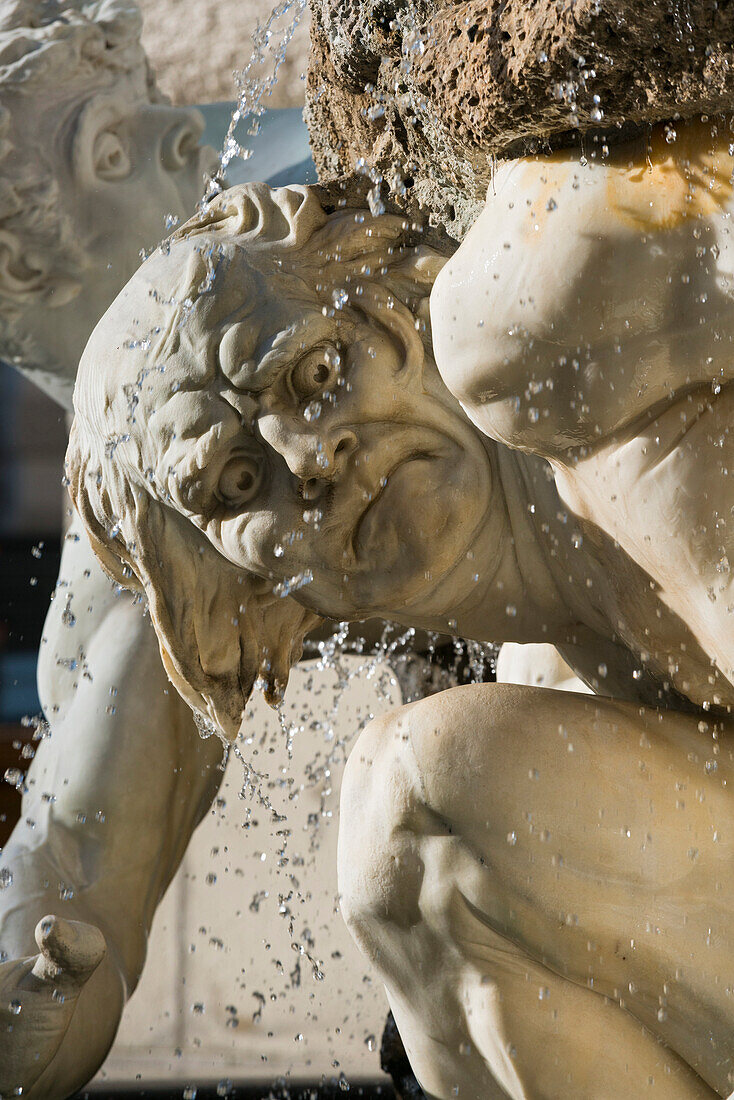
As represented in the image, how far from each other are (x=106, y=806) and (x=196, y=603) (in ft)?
2.01

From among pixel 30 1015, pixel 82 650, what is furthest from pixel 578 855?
pixel 82 650

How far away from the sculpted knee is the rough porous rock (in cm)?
40

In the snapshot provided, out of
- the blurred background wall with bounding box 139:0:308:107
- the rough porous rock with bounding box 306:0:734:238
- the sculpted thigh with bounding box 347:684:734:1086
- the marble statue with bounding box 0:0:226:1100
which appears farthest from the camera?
the blurred background wall with bounding box 139:0:308:107

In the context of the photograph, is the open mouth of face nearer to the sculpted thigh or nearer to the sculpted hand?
the sculpted thigh

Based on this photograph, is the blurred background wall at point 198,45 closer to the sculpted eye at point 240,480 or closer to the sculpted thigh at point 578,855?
the sculpted eye at point 240,480

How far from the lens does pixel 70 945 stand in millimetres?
1325

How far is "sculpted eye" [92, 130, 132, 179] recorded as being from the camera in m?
2.11

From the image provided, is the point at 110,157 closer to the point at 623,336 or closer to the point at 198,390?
the point at 198,390

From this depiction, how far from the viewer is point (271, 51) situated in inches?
97.6

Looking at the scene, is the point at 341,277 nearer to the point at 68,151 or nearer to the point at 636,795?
the point at 636,795

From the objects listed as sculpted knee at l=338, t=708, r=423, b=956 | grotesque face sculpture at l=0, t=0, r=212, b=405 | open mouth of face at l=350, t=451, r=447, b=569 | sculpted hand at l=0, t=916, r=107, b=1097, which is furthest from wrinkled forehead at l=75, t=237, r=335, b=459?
grotesque face sculpture at l=0, t=0, r=212, b=405

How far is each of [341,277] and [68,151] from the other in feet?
3.93

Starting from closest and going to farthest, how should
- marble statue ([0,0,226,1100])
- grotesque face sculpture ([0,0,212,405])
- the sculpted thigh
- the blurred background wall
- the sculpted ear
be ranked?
the sculpted thigh → the sculpted ear → marble statue ([0,0,226,1100]) → grotesque face sculpture ([0,0,212,405]) → the blurred background wall

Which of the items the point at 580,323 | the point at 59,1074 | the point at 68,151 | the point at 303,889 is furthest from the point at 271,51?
the point at 580,323
